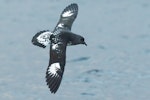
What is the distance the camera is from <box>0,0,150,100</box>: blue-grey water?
1667 cm

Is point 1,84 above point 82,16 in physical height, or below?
below

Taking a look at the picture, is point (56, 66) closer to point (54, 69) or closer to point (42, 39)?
point (54, 69)

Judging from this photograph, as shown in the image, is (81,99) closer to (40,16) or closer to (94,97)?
(94,97)

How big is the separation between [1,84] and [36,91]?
89 centimetres

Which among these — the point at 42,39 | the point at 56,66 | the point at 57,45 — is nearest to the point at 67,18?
the point at 42,39

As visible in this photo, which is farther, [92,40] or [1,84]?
[92,40]

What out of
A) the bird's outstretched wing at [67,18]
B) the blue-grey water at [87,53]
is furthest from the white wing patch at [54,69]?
the blue-grey water at [87,53]

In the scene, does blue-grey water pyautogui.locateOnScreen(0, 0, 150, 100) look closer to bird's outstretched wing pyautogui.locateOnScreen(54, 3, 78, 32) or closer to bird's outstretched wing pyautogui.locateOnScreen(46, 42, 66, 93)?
bird's outstretched wing pyautogui.locateOnScreen(54, 3, 78, 32)

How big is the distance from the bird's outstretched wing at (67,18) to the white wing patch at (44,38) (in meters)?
0.52

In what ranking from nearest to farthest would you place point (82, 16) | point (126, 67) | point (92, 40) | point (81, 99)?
point (81, 99) → point (126, 67) → point (92, 40) → point (82, 16)

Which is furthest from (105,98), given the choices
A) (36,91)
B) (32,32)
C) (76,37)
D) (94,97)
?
(32,32)

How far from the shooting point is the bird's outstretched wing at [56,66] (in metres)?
13.2

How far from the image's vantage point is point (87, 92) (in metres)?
16.5

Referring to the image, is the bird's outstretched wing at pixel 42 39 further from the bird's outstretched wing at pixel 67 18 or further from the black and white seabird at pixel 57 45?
the bird's outstretched wing at pixel 67 18
